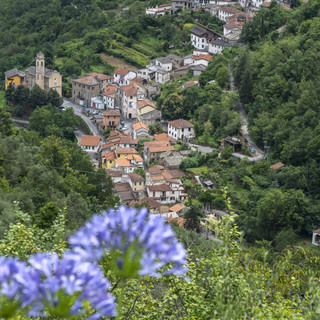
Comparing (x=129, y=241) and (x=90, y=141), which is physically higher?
(x=129, y=241)

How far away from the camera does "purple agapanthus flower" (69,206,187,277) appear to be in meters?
2.08

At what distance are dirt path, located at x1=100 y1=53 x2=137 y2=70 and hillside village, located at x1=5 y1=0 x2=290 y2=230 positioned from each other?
133cm

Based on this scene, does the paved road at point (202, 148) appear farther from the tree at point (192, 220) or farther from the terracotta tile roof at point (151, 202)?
the tree at point (192, 220)

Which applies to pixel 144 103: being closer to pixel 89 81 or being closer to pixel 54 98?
pixel 89 81

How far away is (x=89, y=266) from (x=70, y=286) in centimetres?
13

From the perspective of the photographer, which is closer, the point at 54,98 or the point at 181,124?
the point at 181,124

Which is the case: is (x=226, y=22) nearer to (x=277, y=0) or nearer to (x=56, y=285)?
(x=277, y=0)

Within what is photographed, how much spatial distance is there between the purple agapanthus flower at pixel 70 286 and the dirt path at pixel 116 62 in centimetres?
4233

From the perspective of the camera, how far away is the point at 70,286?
6.56ft

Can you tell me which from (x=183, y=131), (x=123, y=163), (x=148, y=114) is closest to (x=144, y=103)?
(x=148, y=114)

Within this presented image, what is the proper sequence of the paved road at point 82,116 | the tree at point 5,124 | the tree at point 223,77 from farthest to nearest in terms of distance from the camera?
the tree at point 223,77 → the paved road at point 82,116 → the tree at point 5,124

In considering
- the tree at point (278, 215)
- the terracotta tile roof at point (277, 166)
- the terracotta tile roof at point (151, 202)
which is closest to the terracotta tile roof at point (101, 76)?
the terracotta tile roof at point (151, 202)

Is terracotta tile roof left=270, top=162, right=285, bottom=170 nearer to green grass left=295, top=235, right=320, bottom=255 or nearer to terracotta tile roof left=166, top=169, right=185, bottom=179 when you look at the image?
terracotta tile roof left=166, top=169, right=185, bottom=179

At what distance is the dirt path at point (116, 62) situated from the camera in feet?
144
